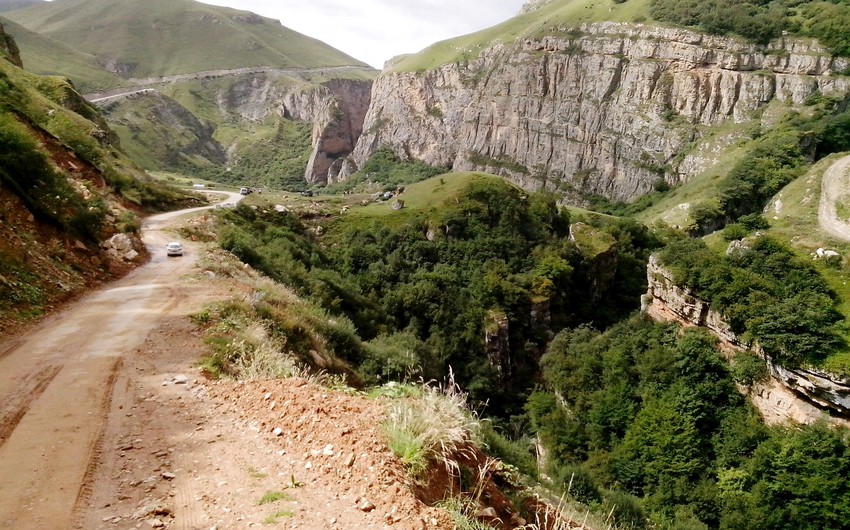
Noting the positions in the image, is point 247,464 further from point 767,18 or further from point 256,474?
point 767,18

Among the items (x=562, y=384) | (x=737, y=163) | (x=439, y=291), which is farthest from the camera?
(x=737, y=163)

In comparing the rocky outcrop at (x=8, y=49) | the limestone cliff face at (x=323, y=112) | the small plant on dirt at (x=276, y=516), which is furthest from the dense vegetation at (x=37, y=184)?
the limestone cliff face at (x=323, y=112)

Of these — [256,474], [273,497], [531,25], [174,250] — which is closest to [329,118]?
[531,25]

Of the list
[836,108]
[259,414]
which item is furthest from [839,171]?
[259,414]

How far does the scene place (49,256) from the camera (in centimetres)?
1417

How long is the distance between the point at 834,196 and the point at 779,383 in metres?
31.3

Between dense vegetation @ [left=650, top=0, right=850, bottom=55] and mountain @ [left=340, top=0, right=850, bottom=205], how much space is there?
7.02 ft

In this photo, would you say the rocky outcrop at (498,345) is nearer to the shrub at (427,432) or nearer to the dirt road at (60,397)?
the dirt road at (60,397)

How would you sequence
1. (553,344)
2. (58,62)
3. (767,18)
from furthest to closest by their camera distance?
1. (58,62)
2. (767,18)
3. (553,344)

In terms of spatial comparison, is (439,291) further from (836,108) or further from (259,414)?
(836,108)

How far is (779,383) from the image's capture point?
2884 centimetres

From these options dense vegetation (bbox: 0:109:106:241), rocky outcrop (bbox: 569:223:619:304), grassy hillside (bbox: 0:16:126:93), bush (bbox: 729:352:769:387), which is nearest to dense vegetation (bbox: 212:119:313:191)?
grassy hillside (bbox: 0:16:126:93)

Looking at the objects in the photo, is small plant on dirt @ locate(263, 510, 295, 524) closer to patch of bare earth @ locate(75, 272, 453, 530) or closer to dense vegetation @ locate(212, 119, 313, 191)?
patch of bare earth @ locate(75, 272, 453, 530)

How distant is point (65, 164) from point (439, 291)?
35178 millimetres
